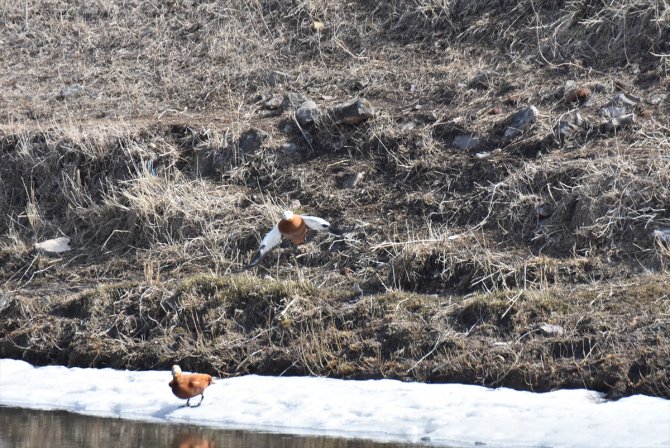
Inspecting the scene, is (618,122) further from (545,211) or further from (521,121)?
(545,211)

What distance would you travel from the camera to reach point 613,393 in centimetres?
790

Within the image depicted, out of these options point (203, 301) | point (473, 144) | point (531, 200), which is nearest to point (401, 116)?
point (473, 144)

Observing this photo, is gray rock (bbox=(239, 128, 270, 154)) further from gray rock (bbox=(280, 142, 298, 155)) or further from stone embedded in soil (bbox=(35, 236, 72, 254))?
stone embedded in soil (bbox=(35, 236, 72, 254))

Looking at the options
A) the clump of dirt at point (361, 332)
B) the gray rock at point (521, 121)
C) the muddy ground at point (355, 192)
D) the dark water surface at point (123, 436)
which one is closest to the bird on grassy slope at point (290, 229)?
the muddy ground at point (355, 192)

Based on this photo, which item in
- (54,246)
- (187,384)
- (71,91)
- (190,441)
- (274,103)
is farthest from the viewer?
(71,91)

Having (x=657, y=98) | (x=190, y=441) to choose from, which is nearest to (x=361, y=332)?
(x=190, y=441)

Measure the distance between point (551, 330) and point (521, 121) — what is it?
12.8ft

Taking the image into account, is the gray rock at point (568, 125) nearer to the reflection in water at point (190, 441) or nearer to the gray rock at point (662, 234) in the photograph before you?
the gray rock at point (662, 234)

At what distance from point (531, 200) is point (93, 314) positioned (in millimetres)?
4547

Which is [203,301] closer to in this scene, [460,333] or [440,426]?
[460,333]

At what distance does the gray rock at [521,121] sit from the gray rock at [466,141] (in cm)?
34

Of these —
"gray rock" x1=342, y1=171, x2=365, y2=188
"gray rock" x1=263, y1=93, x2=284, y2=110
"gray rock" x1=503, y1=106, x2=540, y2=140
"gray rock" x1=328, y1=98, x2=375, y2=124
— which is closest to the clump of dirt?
"gray rock" x1=342, y1=171, x2=365, y2=188

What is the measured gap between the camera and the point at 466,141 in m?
12.1

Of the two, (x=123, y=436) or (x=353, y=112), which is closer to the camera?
(x=123, y=436)
